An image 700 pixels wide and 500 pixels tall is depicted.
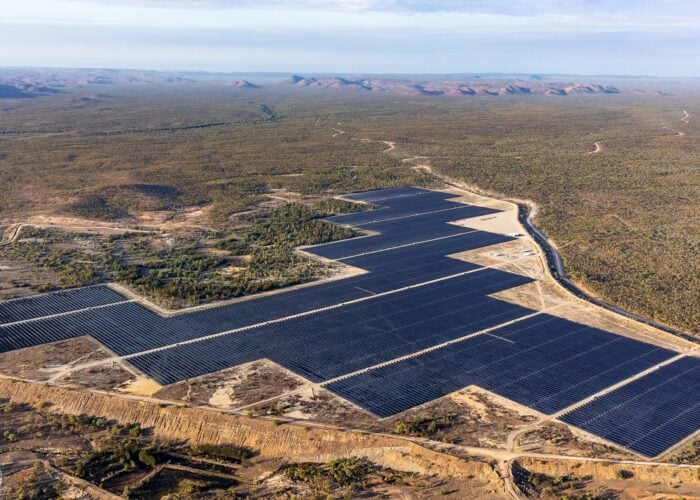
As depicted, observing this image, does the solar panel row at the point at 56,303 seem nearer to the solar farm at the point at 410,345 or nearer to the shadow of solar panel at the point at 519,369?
the solar farm at the point at 410,345

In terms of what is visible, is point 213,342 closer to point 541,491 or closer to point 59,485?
point 59,485

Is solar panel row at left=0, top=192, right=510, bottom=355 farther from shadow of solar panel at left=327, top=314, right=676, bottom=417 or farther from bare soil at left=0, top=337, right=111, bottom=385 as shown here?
shadow of solar panel at left=327, top=314, right=676, bottom=417

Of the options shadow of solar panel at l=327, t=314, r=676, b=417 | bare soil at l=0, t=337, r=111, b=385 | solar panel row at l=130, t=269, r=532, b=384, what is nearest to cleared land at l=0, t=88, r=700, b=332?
shadow of solar panel at l=327, t=314, r=676, b=417

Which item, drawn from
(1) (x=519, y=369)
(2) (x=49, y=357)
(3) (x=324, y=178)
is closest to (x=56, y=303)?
(2) (x=49, y=357)

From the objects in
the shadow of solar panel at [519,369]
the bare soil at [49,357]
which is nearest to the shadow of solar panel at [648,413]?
A: the shadow of solar panel at [519,369]

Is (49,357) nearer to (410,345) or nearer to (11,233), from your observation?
(410,345)

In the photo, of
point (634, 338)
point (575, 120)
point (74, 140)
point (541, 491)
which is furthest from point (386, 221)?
point (575, 120)
